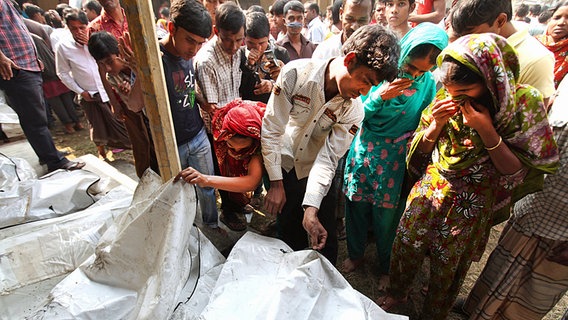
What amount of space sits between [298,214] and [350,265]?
78 cm

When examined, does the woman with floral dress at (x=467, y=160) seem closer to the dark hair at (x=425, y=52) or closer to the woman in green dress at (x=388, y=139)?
the woman in green dress at (x=388, y=139)

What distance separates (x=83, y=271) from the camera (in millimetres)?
1438

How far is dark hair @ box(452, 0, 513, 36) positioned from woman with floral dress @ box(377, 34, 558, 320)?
0.48 m

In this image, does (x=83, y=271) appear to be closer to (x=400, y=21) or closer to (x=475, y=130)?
(x=475, y=130)

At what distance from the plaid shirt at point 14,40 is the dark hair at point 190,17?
74.6 inches

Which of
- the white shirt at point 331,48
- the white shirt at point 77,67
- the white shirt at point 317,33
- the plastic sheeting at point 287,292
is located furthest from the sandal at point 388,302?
the white shirt at point 317,33

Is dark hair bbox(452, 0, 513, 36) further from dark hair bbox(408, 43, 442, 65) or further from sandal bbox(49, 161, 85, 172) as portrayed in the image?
sandal bbox(49, 161, 85, 172)

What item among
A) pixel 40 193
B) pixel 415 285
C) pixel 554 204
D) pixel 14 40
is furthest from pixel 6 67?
pixel 554 204

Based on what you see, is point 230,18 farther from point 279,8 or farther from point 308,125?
point 279,8

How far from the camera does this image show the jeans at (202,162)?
2233mm

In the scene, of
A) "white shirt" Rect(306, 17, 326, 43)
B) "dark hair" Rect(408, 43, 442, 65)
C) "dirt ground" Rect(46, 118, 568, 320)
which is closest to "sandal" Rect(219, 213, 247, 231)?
"dirt ground" Rect(46, 118, 568, 320)

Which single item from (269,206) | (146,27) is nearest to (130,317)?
(269,206)

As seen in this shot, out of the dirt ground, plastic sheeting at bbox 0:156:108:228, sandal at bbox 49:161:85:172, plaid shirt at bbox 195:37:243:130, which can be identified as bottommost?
the dirt ground

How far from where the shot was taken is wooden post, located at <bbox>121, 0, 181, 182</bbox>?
113 centimetres
